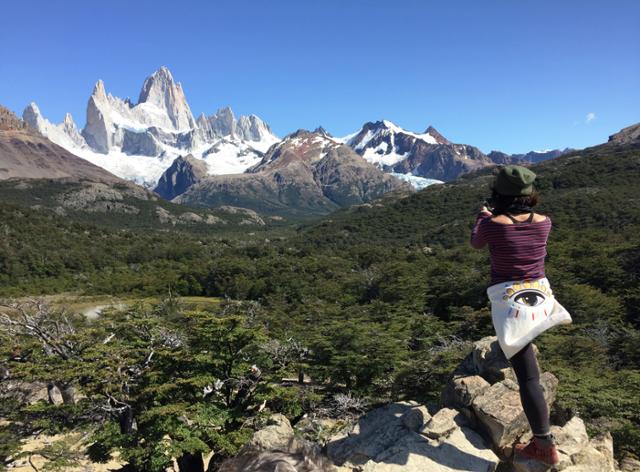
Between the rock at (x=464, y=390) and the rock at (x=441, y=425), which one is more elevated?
the rock at (x=464, y=390)

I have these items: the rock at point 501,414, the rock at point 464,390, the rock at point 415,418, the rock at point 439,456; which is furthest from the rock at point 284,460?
the rock at point 464,390

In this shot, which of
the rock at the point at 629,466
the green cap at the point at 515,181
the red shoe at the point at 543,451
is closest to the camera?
the green cap at the point at 515,181

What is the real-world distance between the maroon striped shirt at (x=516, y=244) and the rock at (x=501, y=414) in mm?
2536

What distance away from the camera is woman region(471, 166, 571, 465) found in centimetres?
421

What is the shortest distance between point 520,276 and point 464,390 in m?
3.17

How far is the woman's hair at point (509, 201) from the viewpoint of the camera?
14.0ft

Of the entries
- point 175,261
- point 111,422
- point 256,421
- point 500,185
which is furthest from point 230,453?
point 175,261

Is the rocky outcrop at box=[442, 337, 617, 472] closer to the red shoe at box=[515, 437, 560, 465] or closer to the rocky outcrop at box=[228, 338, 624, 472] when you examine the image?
the rocky outcrop at box=[228, 338, 624, 472]

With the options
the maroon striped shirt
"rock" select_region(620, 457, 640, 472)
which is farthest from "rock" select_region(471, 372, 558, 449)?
the maroon striped shirt

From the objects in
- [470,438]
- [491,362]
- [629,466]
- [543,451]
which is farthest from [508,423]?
[629,466]

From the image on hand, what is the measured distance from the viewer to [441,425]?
613cm

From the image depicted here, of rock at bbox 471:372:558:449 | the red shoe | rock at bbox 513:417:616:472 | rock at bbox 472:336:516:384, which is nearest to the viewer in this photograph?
the red shoe

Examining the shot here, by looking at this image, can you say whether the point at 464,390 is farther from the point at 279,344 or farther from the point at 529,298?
the point at 279,344

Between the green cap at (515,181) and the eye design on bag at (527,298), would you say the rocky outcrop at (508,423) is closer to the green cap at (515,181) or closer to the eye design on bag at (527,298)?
the eye design on bag at (527,298)
